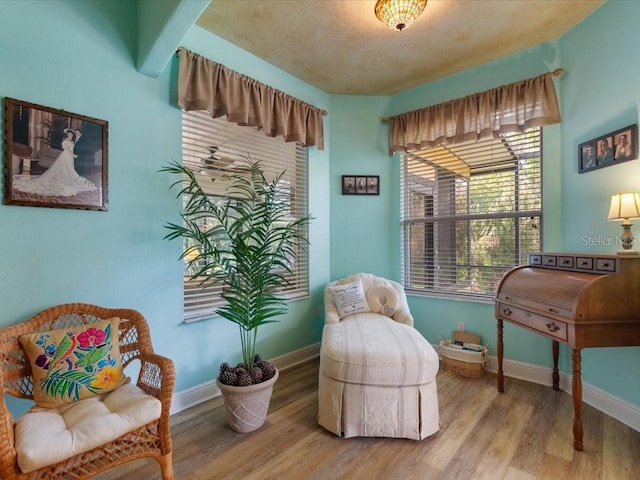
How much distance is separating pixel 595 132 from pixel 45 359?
143 inches

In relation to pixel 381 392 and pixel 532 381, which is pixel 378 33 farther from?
pixel 532 381

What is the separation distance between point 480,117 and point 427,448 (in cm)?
265

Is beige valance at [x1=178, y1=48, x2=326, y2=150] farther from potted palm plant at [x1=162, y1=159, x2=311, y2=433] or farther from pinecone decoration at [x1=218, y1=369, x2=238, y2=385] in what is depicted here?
pinecone decoration at [x1=218, y1=369, x2=238, y2=385]

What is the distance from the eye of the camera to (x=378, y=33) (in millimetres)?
2361

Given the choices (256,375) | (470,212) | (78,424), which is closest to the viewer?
(78,424)

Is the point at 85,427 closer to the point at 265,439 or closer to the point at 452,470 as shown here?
the point at 265,439

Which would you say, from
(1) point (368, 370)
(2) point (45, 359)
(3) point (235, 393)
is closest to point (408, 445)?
(1) point (368, 370)

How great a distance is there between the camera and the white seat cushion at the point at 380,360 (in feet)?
5.96

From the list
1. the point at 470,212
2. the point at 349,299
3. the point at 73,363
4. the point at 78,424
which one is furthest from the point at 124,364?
the point at 470,212

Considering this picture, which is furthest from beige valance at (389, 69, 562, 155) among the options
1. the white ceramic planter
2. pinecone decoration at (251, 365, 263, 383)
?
the white ceramic planter

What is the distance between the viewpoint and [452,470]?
1.60 m

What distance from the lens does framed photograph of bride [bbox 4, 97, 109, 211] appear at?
5.16 ft

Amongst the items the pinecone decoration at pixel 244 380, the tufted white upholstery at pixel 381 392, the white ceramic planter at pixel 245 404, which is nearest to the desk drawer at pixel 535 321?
the tufted white upholstery at pixel 381 392

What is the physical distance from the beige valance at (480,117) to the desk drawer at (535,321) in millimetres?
1513
